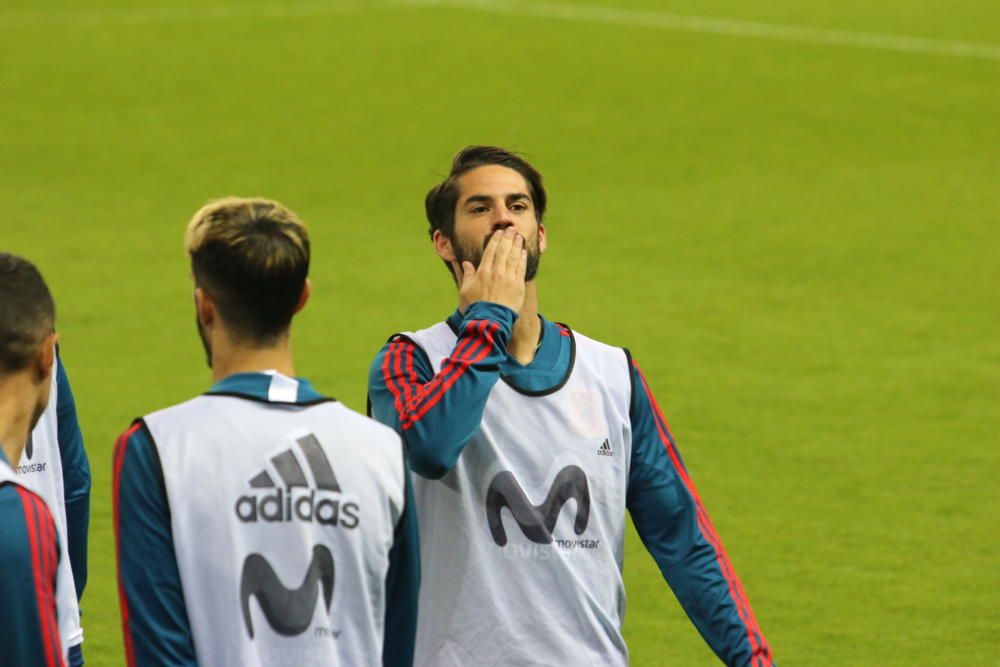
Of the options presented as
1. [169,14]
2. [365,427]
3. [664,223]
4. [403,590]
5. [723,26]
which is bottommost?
[403,590]

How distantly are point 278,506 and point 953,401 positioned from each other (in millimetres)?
6311

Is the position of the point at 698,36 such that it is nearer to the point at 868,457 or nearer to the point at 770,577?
the point at 868,457

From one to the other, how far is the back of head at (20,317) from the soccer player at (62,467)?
1.11m

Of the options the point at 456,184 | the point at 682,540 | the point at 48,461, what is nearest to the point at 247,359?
the point at 456,184

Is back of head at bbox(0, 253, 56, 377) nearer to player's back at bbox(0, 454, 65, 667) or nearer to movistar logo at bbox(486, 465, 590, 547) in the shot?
player's back at bbox(0, 454, 65, 667)

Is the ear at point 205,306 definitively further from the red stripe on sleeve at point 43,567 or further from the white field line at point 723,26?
the white field line at point 723,26

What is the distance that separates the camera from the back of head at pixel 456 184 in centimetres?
357

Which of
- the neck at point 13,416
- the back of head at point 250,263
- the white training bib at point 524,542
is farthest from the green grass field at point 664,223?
the back of head at point 250,263

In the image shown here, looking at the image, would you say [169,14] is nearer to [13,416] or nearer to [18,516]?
[13,416]

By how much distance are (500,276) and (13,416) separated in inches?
37.7

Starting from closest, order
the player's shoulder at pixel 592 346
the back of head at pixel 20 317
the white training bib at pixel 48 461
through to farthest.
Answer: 1. the back of head at pixel 20 317
2. the player's shoulder at pixel 592 346
3. the white training bib at pixel 48 461

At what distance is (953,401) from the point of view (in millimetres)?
Answer: 8359

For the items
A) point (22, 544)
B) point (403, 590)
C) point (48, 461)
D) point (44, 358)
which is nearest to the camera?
point (22, 544)

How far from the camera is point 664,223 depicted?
12094 millimetres
